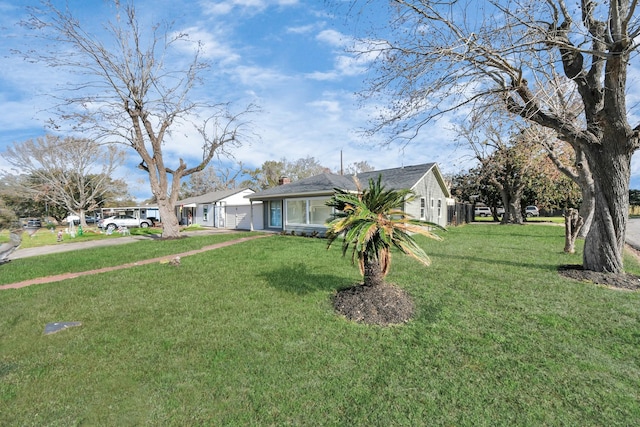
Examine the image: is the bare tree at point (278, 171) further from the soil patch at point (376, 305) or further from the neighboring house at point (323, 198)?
the soil patch at point (376, 305)

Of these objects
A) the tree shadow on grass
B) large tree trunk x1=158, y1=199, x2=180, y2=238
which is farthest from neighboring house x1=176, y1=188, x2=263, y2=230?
the tree shadow on grass

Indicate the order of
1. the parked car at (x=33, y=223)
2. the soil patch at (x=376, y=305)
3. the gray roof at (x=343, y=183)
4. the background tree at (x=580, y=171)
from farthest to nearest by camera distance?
1. the parked car at (x=33, y=223)
2. the gray roof at (x=343, y=183)
3. the background tree at (x=580, y=171)
4. the soil patch at (x=376, y=305)

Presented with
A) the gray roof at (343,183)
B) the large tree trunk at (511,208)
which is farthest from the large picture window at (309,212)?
the large tree trunk at (511,208)

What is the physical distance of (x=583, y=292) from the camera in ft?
17.1

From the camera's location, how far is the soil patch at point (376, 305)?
13.6 feet

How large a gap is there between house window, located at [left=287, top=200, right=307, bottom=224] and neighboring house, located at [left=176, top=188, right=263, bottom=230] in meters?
3.73

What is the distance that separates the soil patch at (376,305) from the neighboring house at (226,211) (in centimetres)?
1555

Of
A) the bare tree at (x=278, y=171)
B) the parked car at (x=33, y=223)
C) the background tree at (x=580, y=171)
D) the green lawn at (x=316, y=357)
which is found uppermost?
the bare tree at (x=278, y=171)

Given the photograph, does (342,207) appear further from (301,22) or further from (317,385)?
(301,22)

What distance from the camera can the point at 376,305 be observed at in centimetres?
435

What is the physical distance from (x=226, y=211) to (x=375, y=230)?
2175 centimetres

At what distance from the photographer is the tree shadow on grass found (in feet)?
18.5

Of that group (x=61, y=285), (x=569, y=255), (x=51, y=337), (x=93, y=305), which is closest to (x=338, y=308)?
(x=51, y=337)

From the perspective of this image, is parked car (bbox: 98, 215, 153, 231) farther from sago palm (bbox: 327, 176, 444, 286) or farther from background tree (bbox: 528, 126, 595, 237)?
background tree (bbox: 528, 126, 595, 237)
